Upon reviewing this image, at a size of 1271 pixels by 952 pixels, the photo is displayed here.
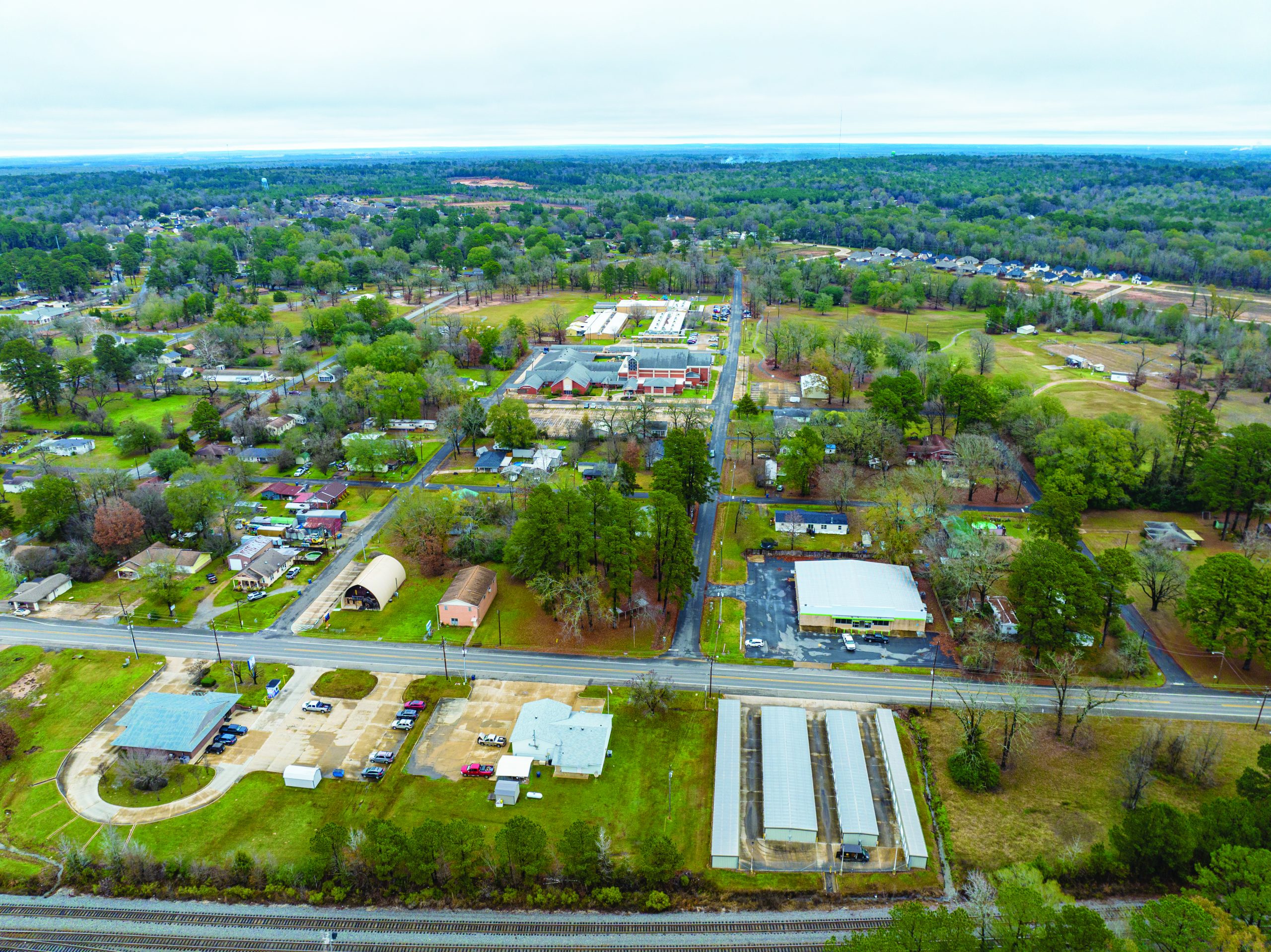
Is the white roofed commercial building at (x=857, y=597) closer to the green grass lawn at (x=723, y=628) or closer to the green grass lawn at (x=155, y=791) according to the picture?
the green grass lawn at (x=723, y=628)

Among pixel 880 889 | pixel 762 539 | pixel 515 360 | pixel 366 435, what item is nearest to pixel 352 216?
pixel 515 360

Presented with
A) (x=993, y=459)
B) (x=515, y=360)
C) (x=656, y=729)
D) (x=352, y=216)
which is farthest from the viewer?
(x=352, y=216)

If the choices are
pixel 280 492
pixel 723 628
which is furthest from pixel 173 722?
pixel 723 628

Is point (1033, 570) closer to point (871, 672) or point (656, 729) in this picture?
point (871, 672)

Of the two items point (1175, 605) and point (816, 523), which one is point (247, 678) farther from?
point (1175, 605)

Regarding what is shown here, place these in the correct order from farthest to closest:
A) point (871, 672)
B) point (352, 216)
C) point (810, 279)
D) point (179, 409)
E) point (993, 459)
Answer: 1. point (352, 216)
2. point (810, 279)
3. point (179, 409)
4. point (993, 459)
5. point (871, 672)

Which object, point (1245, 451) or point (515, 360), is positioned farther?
point (515, 360)
